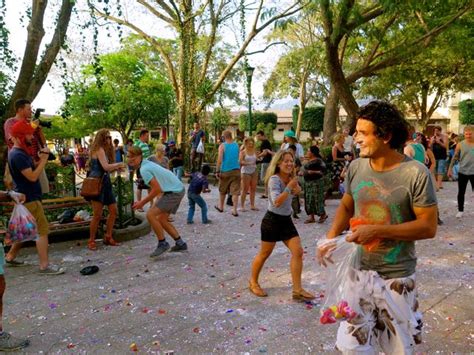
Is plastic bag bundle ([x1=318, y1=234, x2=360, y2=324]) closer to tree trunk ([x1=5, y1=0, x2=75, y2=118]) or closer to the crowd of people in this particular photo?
the crowd of people

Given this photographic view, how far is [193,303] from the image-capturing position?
4301mm

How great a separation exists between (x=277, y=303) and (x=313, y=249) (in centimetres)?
215

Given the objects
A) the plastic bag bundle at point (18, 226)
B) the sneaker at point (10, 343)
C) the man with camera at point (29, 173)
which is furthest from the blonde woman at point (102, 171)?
the sneaker at point (10, 343)

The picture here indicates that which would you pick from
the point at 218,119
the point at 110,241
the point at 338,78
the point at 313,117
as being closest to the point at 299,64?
the point at 218,119

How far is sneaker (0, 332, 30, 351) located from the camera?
11.0 ft

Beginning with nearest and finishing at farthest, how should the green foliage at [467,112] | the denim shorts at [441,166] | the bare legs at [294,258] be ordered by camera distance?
the bare legs at [294,258]
the denim shorts at [441,166]
the green foliage at [467,112]

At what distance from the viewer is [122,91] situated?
2827cm

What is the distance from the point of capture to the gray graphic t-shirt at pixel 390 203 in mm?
2084

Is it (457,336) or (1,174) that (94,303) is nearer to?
(457,336)

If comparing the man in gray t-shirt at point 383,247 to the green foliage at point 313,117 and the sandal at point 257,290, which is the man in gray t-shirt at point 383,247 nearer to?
the sandal at point 257,290

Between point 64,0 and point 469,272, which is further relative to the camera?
point 64,0

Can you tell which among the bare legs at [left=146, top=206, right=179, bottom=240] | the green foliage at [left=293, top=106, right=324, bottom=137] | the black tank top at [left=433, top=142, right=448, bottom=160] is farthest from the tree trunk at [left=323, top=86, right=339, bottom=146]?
the green foliage at [left=293, top=106, right=324, bottom=137]

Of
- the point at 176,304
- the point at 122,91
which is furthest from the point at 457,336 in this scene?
the point at 122,91

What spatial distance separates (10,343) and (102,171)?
10.2 ft
